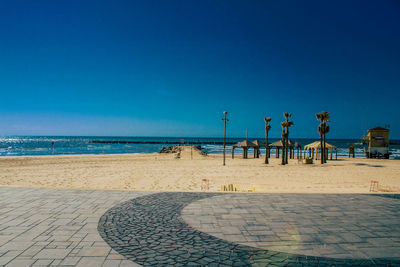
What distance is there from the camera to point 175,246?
3.83 metres

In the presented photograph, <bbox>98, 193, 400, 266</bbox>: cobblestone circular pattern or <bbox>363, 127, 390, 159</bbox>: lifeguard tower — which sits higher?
<bbox>363, 127, 390, 159</bbox>: lifeguard tower

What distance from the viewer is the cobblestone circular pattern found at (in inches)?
132

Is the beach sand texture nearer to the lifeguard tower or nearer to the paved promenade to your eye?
the paved promenade

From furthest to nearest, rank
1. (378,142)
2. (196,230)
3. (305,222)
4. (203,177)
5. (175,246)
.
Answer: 1. (378,142)
2. (203,177)
3. (305,222)
4. (196,230)
5. (175,246)

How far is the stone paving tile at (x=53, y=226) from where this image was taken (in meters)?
3.42

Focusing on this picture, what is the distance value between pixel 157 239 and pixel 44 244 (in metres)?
1.79

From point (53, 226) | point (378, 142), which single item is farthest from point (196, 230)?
point (378, 142)

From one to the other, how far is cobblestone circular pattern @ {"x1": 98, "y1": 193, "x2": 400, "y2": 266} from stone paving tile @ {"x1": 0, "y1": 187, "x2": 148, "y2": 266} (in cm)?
30

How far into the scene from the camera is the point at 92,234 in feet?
13.8

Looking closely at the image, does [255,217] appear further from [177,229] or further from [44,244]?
[44,244]

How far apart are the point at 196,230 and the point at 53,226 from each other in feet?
9.06

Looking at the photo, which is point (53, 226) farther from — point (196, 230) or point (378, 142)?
point (378, 142)

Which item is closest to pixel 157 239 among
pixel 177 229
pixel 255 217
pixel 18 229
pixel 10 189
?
pixel 177 229

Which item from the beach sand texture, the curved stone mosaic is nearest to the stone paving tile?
the beach sand texture
